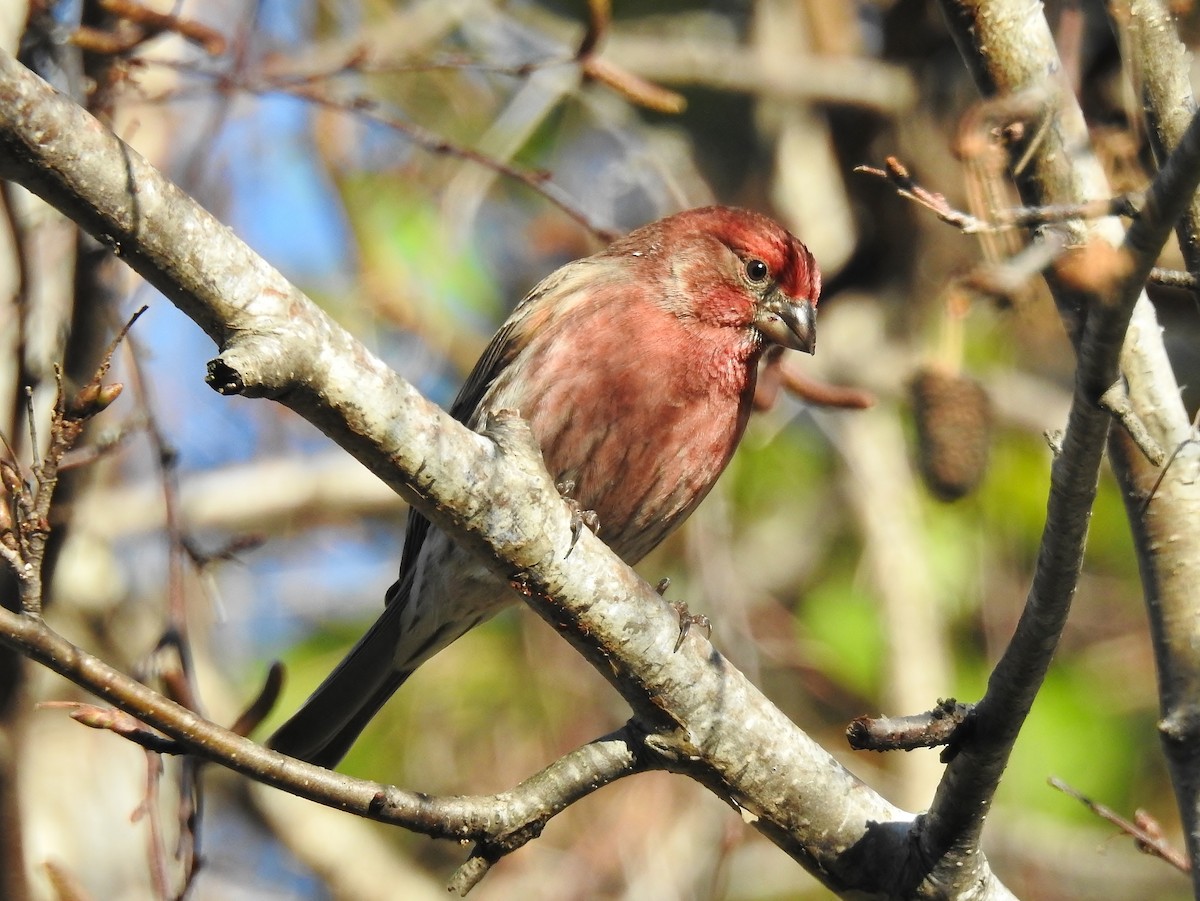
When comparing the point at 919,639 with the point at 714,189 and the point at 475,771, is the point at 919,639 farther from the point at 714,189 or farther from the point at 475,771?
the point at 714,189

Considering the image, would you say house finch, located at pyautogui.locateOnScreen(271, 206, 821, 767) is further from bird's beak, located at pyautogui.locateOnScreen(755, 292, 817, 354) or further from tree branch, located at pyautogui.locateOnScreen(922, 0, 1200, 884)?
tree branch, located at pyautogui.locateOnScreen(922, 0, 1200, 884)

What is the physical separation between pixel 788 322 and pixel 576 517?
1.84 meters

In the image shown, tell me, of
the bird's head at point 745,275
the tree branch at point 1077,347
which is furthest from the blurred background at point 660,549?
the tree branch at point 1077,347

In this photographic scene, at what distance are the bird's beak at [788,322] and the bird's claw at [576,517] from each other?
0.90m

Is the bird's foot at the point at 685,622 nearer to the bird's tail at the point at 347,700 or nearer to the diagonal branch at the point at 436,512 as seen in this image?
the diagonal branch at the point at 436,512

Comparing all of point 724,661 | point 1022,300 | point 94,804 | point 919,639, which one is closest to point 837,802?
point 724,661

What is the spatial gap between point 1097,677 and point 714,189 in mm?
3492

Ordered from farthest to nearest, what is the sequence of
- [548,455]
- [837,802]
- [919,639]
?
[919,639]
[548,455]
[837,802]

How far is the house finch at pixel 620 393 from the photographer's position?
444cm

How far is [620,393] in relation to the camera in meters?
4.44

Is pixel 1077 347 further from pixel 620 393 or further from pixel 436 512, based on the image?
pixel 620 393

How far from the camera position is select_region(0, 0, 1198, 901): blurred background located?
6.50 metres

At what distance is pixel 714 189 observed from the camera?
8.49 m

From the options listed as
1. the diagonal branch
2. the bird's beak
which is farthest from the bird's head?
the diagonal branch
